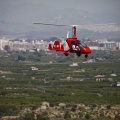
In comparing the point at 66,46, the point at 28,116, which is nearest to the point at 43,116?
the point at 28,116

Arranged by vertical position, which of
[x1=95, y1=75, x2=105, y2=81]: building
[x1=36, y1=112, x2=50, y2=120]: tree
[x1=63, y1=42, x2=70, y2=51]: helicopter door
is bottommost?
[x1=95, y1=75, x2=105, y2=81]: building

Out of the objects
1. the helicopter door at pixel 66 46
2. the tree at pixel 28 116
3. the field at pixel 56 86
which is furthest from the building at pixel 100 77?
the helicopter door at pixel 66 46

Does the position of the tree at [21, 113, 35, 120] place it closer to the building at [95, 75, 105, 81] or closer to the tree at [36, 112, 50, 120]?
the tree at [36, 112, 50, 120]

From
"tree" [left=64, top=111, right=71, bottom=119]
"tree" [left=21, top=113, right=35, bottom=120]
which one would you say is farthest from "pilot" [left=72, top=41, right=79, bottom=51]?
"tree" [left=64, top=111, right=71, bottom=119]

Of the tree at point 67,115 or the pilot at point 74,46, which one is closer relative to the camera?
the pilot at point 74,46

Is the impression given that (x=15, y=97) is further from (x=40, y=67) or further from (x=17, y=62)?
(x=17, y=62)

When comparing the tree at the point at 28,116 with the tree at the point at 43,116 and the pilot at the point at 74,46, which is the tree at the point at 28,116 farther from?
the pilot at the point at 74,46

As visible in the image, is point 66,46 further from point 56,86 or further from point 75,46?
point 56,86

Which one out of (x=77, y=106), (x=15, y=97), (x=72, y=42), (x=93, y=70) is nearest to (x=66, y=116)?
(x=77, y=106)
